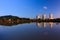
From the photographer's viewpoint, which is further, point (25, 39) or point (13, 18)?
point (13, 18)

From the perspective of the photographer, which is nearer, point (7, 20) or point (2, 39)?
point (2, 39)

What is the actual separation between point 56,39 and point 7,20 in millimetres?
23187

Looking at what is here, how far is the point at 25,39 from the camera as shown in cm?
422

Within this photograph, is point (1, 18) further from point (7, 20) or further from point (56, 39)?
point (56, 39)

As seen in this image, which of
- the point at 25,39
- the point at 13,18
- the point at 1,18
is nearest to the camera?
the point at 25,39

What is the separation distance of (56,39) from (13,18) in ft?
74.1

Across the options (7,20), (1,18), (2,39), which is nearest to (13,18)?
(7,20)

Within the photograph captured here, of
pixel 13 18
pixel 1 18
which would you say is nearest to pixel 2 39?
pixel 1 18

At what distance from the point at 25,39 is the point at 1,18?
20.8 meters

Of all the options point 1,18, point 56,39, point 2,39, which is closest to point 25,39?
point 2,39

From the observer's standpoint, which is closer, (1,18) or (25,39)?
(25,39)

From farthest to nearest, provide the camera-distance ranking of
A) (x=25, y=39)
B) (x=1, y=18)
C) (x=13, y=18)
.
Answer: (x=13, y=18) < (x=1, y=18) < (x=25, y=39)

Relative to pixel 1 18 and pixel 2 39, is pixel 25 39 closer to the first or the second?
pixel 2 39

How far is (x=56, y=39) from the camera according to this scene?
4.32 meters
